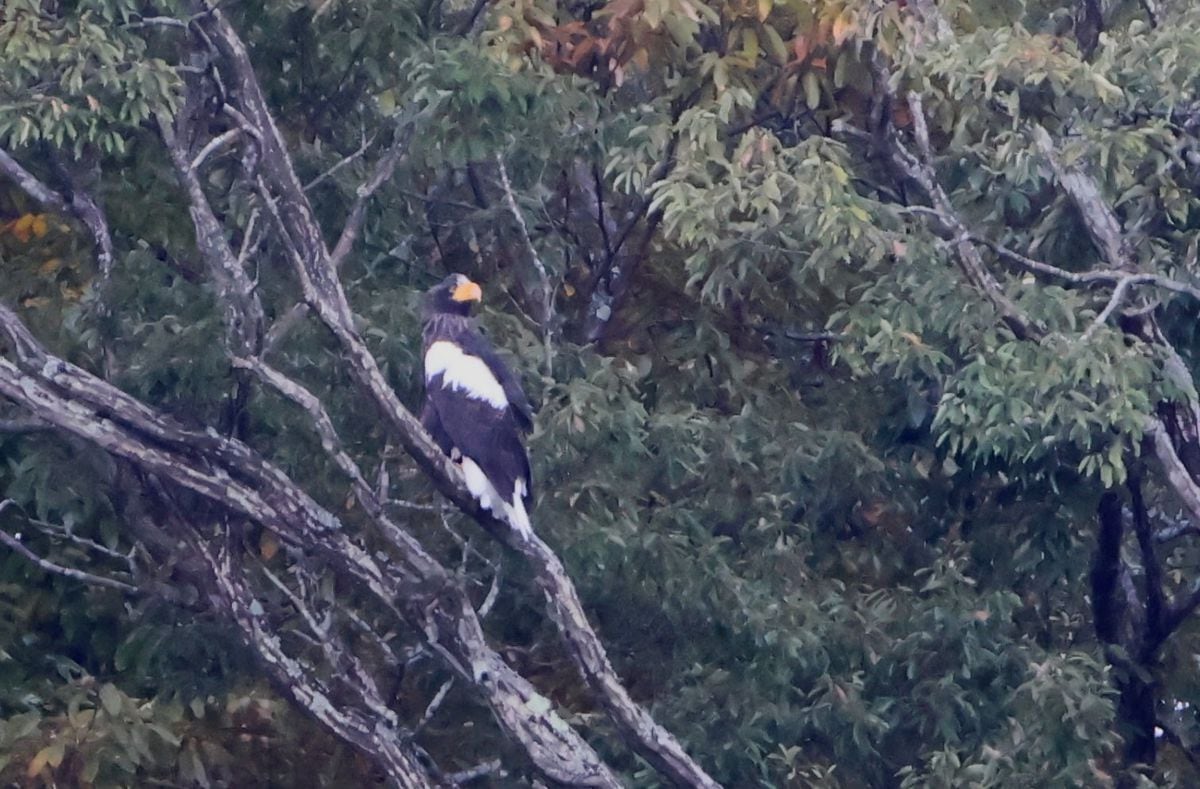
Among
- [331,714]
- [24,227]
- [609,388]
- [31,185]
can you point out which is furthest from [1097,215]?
[24,227]

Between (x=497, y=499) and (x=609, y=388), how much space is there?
56 centimetres

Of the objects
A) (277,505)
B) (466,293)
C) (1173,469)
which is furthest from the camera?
(466,293)

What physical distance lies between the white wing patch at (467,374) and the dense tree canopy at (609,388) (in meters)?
0.19

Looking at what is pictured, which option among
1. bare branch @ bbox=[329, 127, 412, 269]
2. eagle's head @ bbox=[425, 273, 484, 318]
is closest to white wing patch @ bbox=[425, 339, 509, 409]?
eagle's head @ bbox=[425, 273, 484, 318]

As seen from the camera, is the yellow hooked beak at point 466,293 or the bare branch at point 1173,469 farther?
the yellow hooked beak at point 466,293

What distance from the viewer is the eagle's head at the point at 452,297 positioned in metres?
6.27

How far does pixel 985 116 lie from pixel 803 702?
2.08 metres

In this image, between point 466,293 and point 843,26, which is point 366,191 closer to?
point 466,293

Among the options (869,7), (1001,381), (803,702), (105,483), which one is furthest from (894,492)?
(105,483)

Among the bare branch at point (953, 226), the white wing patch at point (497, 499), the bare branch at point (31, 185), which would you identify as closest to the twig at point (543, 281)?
the white wing patch at point (497, 499)

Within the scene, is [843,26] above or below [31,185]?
above

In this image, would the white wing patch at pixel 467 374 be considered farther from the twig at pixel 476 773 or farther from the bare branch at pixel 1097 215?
the bare branch at pixel 1097 215

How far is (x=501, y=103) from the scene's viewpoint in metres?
5.77

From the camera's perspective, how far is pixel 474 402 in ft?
20.0
